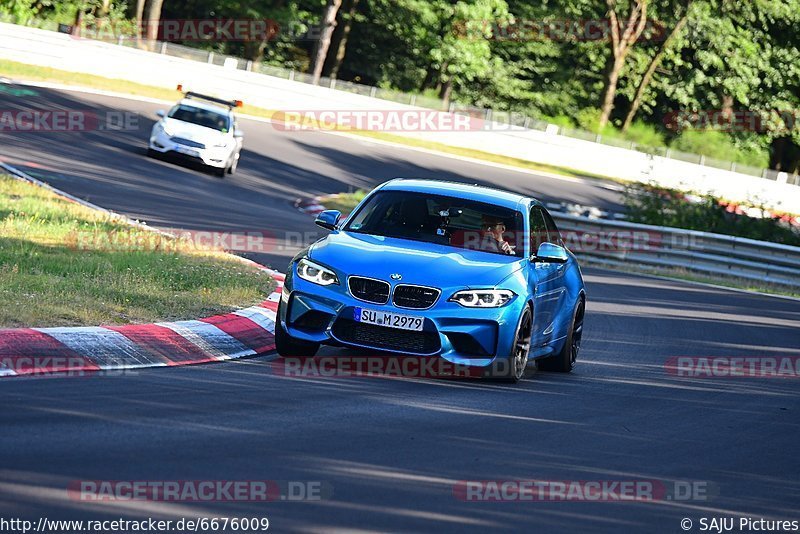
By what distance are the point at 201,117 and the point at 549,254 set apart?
741 inches

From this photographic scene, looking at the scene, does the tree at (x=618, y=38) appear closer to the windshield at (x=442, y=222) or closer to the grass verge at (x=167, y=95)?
the grass verge at (x=167, y=95)

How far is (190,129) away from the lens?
27938 mm

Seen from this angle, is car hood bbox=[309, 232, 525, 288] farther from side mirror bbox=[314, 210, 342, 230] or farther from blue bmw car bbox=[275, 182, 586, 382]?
side mirror bbox=[314, 210, 342, 230]

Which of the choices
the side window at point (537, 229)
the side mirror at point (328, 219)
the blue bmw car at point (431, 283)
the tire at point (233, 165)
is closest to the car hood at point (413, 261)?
the blue bmw car at point (431, 283)

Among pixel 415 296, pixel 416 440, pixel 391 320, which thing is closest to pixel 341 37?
pixel 415 296

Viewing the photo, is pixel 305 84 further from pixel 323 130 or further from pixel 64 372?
pixel 64 372

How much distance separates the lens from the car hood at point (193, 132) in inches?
1094

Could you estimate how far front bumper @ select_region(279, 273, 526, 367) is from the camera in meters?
9.59

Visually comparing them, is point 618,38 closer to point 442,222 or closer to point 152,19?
point 152,19

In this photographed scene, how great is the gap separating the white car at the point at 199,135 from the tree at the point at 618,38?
37.7 m

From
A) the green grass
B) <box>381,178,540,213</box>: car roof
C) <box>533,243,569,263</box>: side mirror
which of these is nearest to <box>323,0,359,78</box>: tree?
the green grass

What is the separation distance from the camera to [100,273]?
39.6ft

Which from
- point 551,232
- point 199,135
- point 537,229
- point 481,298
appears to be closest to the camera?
point 481,298

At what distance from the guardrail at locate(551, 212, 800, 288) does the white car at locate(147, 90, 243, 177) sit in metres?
7.38
